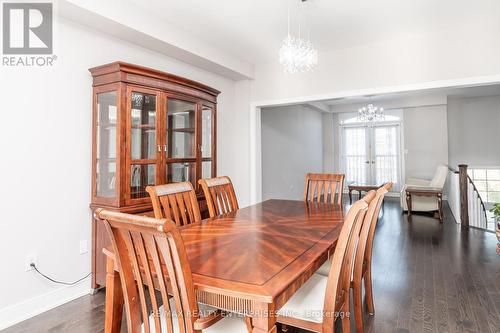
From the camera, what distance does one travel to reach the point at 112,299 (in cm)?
141

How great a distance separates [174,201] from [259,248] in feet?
2.88

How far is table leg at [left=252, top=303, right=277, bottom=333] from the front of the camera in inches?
39.9

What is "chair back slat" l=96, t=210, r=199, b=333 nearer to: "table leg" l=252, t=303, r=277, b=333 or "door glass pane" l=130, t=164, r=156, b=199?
"table leg" l=252, t=303, r=277, b=333

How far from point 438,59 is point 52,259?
4338 mm

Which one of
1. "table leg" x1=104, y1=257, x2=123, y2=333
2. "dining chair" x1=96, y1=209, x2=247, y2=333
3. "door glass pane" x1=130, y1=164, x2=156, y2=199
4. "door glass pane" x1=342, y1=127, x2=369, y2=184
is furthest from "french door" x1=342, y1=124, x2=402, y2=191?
"dining chair" x1=96, y1=209, x2=247, y2=333

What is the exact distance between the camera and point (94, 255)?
8.52 ft

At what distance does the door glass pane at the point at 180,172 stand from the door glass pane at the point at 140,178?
20 centimetres

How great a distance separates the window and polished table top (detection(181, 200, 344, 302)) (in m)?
6.72

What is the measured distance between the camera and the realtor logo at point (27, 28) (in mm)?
2217

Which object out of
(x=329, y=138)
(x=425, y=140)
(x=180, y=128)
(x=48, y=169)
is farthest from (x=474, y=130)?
(x=48, y=169)

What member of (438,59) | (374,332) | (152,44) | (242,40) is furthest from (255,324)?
(438,59)

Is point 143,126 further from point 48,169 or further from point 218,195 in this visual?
point 218,195

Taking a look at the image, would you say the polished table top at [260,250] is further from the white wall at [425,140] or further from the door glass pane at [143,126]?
the white wall at [425,140]

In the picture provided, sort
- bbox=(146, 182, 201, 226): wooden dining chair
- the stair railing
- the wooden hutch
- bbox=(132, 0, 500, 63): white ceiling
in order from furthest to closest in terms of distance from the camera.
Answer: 1. the stair railing
2. bbox=(132, 0, 500, 63): white ceiling
3. the wooden hutch
4. bbox=(146, 182, 201, 226): wooden dining chair
